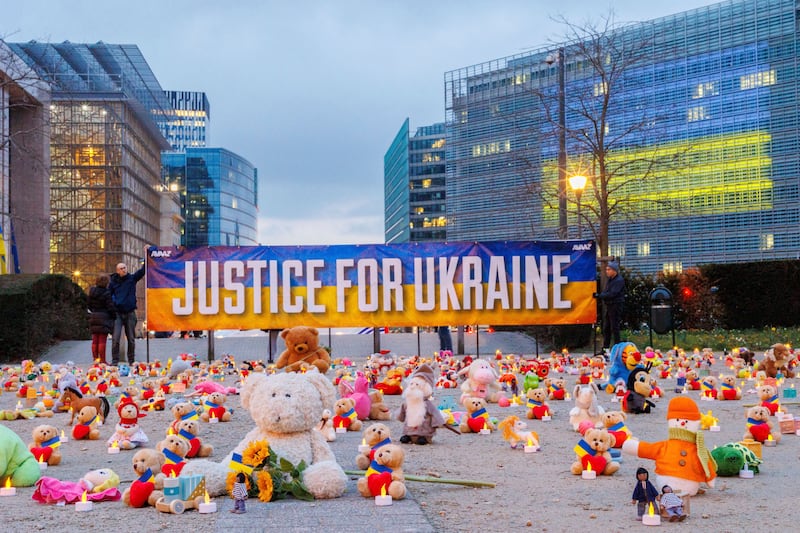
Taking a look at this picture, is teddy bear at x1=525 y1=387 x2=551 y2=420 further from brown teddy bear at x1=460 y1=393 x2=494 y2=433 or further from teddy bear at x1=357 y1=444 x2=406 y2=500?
teddy bear at x1=357 y1=444 x2=406 y2=500

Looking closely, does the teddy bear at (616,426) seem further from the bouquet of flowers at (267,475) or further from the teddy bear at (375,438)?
the bouquet of flowers at (267,475)

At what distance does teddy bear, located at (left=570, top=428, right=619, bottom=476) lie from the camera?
5707 mm

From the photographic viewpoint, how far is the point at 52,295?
2033 centimetres

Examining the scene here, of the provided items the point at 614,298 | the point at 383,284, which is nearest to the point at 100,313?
the point at 383,284

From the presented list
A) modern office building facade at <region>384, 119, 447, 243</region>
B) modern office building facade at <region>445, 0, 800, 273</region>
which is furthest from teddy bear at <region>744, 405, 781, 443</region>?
modern office building facade at <region>384, 119, 447, 243</region>

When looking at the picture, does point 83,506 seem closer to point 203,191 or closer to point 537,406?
point 537,406

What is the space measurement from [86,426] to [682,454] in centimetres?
535

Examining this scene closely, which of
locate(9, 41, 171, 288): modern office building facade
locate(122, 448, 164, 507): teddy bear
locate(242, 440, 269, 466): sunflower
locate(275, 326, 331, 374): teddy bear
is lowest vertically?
locate(122, 448, 164, 507): teddy bear

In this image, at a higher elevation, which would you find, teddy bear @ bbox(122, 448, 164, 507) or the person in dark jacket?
the person in dark jacket

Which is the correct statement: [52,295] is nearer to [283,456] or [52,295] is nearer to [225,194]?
[283,456]

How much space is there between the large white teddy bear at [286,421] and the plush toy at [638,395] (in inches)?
174

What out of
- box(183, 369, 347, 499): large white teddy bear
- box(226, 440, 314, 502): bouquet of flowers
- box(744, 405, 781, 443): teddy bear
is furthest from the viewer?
box(744, 405, 781, 443): teddy bear

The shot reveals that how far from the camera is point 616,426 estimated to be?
6.48 metres

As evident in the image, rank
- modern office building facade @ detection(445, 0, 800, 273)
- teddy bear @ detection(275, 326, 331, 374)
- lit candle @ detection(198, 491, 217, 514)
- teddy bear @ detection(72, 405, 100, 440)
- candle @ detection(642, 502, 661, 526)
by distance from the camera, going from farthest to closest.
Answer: modern office building facade @ detection(445, 0, 800, 273), teddy bear @ detection(275, 326, 331, 374), teddy bear @ detection(72, 405, 100, 440), lit candle @ detection(198, 491, 217, 514), candle @ detection(642, 502, 661, 526)
